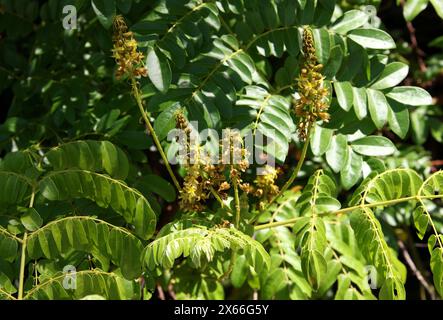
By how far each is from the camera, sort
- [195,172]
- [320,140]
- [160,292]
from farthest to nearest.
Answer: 1. [160,292]
2. [320,140]
3. [195,172]

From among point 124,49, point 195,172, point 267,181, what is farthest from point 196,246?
point 124,49

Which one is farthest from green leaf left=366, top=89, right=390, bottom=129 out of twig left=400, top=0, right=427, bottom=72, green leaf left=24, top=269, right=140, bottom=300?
twig left=400, top=0, right=427, bottom=72

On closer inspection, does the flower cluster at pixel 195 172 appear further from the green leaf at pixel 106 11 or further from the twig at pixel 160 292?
the twig at pixel 160 292

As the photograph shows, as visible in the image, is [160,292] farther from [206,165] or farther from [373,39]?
[373,39]

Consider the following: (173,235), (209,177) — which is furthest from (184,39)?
(173,235)

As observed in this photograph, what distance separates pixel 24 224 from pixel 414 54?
89.0 inches

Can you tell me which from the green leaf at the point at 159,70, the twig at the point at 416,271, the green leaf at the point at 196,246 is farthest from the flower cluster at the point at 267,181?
the twig at the point at 416,271

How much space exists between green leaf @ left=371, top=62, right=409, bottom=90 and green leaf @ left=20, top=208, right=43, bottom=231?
1.11 meters

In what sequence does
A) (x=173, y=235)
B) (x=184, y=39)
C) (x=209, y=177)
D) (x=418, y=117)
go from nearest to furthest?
(x=173, y=235)
(x=209, y=177)
(x=184, y=39)
(x=418, y=117)

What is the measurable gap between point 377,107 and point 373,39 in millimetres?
219

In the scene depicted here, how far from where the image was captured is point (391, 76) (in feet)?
7.45
